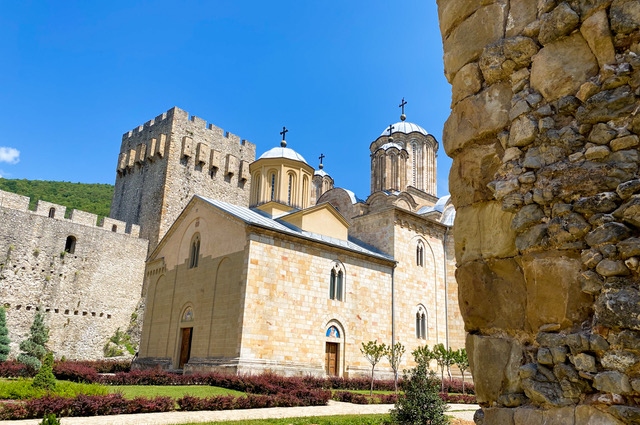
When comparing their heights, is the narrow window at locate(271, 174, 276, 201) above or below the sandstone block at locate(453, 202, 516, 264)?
above

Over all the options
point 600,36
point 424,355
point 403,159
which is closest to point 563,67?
point 600,36

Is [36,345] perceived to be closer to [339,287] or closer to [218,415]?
[339,287]

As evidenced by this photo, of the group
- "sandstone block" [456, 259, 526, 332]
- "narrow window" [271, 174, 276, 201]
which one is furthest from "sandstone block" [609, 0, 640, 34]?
"narrow window" [271, 174, 276, 201]

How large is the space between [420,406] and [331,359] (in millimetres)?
9709

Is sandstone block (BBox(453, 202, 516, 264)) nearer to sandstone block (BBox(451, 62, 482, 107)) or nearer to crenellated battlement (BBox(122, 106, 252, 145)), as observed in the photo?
sandstone block (BBox(451, 62, 482, 107))

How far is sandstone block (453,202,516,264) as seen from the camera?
245cm

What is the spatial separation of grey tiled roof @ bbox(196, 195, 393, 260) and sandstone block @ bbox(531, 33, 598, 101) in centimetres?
1336

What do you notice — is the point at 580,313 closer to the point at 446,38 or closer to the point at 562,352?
the point at 562,352

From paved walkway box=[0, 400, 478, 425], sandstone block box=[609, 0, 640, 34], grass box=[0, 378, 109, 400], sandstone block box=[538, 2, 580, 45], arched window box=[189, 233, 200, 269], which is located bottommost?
paved walkway box=[0, 400, 478, 425]

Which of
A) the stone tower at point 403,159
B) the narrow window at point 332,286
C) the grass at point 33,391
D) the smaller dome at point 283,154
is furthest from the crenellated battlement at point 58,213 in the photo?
the grass at point 33,391

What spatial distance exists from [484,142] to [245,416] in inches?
311

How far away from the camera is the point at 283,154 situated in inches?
901

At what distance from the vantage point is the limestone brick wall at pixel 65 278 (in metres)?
25.2

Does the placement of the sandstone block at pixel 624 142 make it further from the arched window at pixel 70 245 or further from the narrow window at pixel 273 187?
the arched window at pixel 70 245
